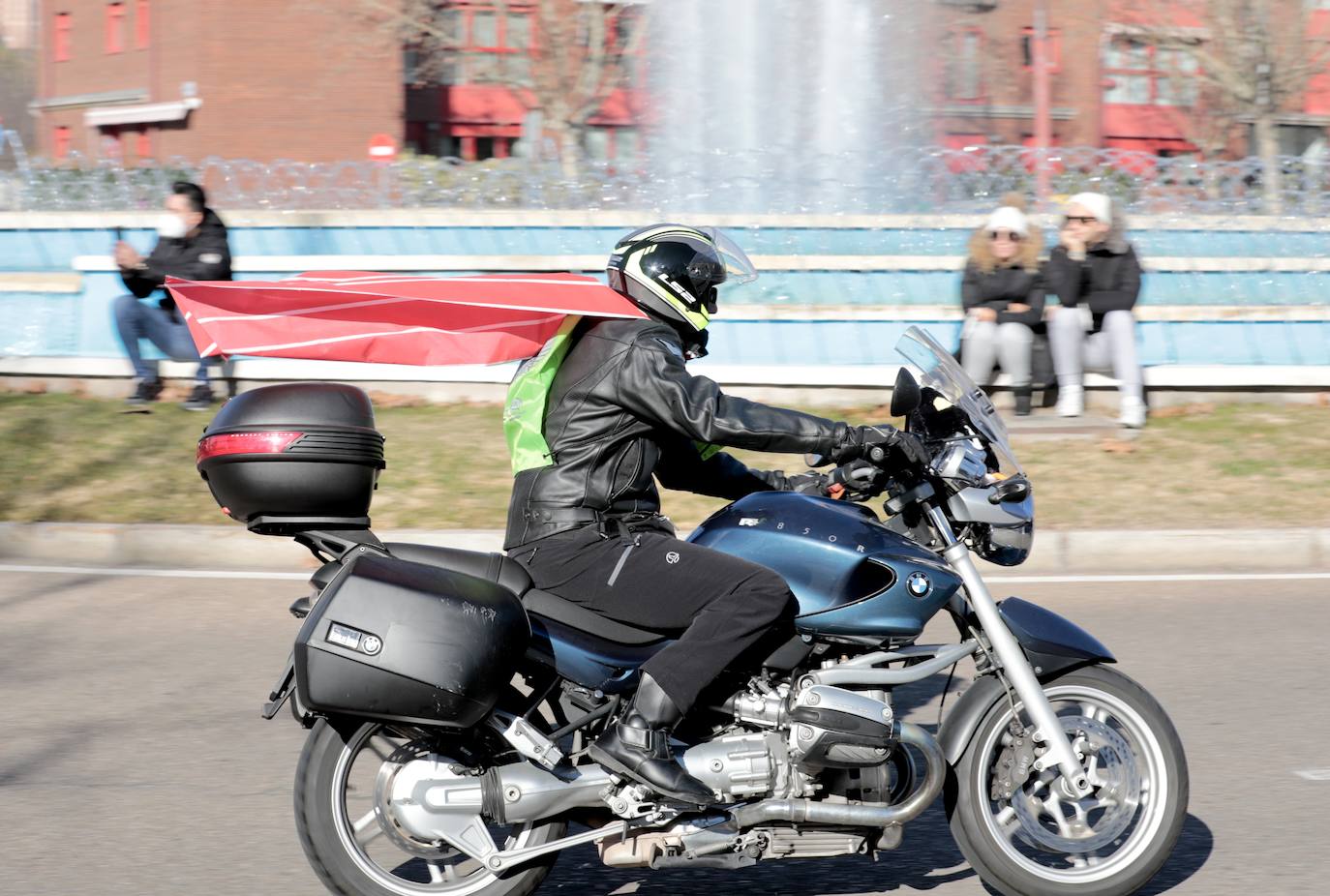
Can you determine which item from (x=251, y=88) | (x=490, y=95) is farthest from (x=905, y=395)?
(x=490, y=95)

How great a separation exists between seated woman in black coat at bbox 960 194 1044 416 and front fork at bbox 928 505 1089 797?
7364mm

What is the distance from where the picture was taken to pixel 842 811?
4031mm

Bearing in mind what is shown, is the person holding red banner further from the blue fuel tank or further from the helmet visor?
the blue fuel tank

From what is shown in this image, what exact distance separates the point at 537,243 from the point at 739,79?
7624mm

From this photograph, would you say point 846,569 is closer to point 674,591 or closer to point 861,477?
point 861,477

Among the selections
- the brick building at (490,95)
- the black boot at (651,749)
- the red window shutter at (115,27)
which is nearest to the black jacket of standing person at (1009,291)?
the black boot at (651,749)

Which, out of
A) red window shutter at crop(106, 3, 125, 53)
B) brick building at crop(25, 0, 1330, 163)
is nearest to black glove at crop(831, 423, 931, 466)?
brick building at crop(25, 0, 1330, 163)

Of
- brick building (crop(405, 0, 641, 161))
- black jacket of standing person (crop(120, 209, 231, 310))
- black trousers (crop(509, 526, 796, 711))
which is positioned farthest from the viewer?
brick building (crop(405, 0, 641, 161))

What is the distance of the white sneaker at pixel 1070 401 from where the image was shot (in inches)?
450

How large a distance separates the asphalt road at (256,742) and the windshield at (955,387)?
2.79 ft

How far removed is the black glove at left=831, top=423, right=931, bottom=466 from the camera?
3.97 m

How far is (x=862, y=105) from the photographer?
2155 cm

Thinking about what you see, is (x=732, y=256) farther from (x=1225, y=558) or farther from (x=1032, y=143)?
(x=1032, y=143)

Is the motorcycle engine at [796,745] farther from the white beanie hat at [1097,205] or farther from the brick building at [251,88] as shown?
the brick building at [251,88]
